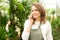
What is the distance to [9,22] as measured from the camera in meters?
1.60

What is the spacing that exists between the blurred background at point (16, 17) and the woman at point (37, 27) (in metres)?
0.05

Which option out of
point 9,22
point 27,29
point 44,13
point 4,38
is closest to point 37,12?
point 44,13

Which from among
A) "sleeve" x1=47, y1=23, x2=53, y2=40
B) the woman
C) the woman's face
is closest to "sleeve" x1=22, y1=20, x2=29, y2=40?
the woman

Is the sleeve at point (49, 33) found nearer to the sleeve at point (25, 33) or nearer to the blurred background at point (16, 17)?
the blurred background at point (16, 17)

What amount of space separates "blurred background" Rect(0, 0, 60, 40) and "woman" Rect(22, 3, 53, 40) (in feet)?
0.17

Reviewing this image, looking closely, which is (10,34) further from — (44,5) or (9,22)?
(44,5)

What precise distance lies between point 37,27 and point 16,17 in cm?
25

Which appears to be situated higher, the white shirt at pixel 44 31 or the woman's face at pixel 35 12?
the woman's face at pixel 35 12

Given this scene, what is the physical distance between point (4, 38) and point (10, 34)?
78 millimetres

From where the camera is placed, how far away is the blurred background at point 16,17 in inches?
62.7

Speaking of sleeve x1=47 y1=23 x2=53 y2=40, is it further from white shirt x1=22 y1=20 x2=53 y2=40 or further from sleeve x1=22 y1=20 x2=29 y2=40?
sleeve x1=22 y1=20 x2=29 y2=40

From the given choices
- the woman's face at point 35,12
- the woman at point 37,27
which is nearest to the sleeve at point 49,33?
the woman at point 37,27

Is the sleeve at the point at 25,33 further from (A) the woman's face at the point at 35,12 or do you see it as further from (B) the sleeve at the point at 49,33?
(B) the sleeve at the point at 49,33

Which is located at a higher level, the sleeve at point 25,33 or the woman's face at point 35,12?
the woman's face at point 35,12
